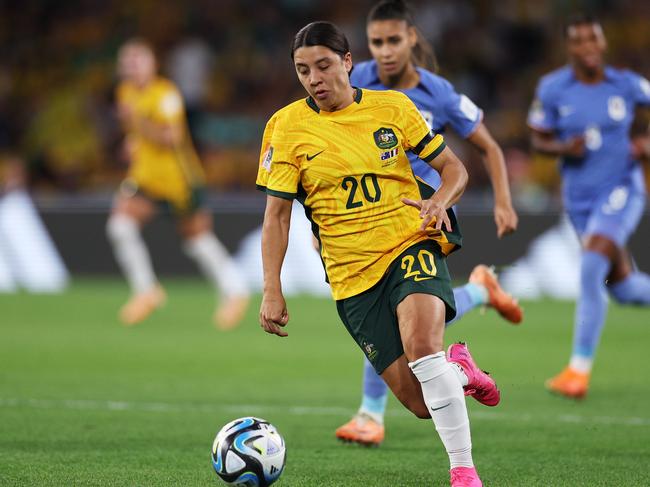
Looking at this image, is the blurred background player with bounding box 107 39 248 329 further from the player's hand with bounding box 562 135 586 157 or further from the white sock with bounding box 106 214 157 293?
the player's hand with bounding box 562 135 586 157

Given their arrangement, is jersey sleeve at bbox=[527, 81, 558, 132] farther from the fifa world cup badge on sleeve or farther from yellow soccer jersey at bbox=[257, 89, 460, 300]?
→ the fifa world cup badge on sleeve

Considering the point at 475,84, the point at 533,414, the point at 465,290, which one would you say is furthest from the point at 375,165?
the point at 475,84

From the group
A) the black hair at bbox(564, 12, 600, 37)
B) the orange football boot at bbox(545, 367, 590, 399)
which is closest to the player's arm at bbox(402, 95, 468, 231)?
the orange football boot at bbox(545, 367, 590, 399)

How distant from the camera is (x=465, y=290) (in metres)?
6.61

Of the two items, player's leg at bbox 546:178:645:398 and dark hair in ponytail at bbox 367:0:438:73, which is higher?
dark hair in ponytail at bbox 367:0:438:73

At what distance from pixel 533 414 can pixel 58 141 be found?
13184mm

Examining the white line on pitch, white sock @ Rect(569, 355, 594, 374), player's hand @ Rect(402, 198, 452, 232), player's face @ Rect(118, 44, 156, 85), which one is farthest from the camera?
player's face @ Rect(118, 44, 156, 85)

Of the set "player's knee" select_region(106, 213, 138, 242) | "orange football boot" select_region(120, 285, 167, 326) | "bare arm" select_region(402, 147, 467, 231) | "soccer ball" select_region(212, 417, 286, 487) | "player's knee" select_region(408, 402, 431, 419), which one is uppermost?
"bare arm" select_region(402, 147, 467, 231)

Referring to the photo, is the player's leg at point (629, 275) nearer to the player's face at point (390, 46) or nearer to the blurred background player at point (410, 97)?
the blurred background player at point (410, 97)

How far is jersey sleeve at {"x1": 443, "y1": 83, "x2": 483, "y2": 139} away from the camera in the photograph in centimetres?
629

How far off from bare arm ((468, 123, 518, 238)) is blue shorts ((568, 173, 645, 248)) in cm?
216

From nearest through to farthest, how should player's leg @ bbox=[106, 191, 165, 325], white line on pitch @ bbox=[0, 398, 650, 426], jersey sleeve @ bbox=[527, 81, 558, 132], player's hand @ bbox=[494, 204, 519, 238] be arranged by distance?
player's hand @ bbox=[494, 204, 519, 238] → white line on pitch @ bbox=[0, 398, 650, 426] → jersey sleeve @ bbox=[527, 81, 558, 132] → player's leg @ bbox=[106, 191, 165, 325]

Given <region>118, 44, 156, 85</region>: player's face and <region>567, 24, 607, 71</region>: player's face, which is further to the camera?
<region>118, 44, 156, 85</region>: player's face

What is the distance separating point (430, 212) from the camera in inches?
187
